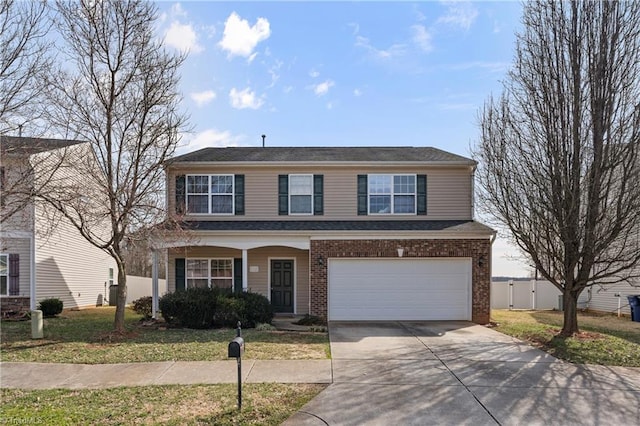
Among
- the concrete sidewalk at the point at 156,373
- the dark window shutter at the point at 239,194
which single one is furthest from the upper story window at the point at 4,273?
the concrete sidewalk at the point at 156,373

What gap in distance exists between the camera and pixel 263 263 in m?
16.3

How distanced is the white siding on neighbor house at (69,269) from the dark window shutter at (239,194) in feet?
19.0

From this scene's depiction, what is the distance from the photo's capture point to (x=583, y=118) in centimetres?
1105

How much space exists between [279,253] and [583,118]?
1002 centimetres

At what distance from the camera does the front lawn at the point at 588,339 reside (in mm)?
9477

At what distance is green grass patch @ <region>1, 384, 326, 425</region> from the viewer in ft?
18.9

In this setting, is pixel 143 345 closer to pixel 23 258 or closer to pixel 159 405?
pixel 159 405

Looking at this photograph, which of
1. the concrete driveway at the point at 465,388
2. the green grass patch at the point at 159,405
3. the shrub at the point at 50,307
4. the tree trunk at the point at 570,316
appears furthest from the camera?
the shrub at the point at 50,307

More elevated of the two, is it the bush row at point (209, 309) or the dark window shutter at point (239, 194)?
the dark window shutter at point (239, 194)

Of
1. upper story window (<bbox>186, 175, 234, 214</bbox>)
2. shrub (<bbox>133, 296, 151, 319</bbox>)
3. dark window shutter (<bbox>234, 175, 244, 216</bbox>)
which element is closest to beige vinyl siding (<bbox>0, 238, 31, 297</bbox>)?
shrub (<bbox>133, 296, 151, 319</bbox>)

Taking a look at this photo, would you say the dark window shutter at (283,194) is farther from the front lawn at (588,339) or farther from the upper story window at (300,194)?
the front lawn at (588,339)

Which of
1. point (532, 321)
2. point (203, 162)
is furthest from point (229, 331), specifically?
point (532, 321)

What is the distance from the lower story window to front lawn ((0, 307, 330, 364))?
3.09m

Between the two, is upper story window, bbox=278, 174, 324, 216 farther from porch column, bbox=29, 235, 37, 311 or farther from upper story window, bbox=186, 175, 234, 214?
porch column, bbox=29, 235, 37, 311
